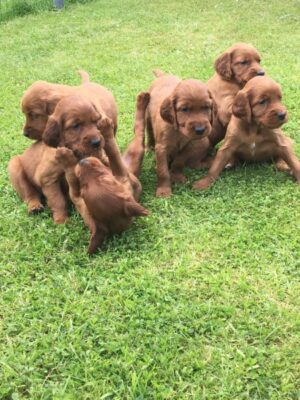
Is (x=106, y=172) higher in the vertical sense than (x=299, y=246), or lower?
higher

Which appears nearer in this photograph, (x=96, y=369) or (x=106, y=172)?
(x=96, y=369)

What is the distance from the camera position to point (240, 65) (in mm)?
5523

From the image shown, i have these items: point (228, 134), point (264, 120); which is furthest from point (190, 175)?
point (264, 120)

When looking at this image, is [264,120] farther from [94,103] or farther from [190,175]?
[94,103]

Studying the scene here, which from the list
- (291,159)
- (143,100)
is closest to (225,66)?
(143,100)

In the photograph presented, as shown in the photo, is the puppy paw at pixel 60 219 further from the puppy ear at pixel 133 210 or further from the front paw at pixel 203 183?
the front paw at pixel 203 183

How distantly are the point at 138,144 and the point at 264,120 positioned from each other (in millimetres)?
1224

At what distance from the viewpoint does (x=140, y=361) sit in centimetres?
304

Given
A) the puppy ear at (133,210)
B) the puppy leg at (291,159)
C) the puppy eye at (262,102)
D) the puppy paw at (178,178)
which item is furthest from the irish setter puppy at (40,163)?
the puppy leg at (291,159)

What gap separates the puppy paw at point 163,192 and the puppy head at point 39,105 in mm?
1204

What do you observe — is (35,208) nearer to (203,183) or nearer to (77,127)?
(77,127)

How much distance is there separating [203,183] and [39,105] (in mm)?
1660

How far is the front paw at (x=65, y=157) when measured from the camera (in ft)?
13.7

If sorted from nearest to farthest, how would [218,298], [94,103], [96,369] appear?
[96,369] → [218,298] → [94,103]
